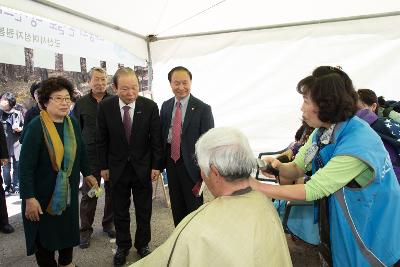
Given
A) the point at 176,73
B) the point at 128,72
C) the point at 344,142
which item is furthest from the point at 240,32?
the point at 344,142

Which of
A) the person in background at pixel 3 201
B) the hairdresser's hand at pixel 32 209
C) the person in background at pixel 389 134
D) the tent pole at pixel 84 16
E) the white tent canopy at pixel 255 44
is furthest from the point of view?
the person in background at pixel 3 201

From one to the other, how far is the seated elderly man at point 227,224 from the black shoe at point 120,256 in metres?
1.60

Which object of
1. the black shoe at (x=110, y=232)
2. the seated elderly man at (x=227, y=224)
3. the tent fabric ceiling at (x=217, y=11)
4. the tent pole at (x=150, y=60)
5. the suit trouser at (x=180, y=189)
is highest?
the tent fabric ceiling at (x=217, y=11)

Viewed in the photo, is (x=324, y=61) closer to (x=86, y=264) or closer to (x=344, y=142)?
(x=344, y=142)

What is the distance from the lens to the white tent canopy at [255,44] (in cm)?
309

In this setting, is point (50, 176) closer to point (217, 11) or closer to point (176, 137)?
point (176, 137)

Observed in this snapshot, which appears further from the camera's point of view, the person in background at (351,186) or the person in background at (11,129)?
the person in background at (11,129)


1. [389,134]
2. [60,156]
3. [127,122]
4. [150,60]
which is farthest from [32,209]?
[150,60]

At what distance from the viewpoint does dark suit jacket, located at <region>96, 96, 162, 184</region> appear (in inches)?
94.3

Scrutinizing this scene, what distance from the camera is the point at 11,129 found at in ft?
15.2

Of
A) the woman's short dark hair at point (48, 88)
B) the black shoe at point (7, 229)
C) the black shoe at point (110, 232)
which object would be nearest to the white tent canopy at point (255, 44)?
the woman's short dark hair at point (48, 88)

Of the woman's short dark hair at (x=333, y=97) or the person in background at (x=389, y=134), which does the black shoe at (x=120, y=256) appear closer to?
the woman's short dark hair at (x=333, y=97)

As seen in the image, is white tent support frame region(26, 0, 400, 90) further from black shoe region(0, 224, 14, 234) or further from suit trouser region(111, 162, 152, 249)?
black shoe region(0, 224, 14, 234)

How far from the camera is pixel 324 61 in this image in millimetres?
3455
